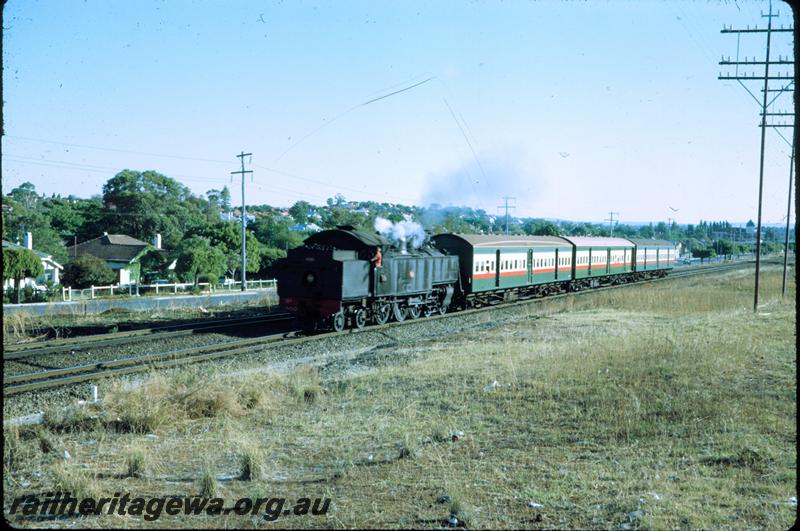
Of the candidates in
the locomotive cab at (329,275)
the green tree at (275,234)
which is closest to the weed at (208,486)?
the locomotive cab at (329,275)

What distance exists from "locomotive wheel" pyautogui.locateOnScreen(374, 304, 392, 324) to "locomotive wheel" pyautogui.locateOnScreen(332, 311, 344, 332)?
1613mm

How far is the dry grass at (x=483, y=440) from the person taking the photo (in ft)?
21.3

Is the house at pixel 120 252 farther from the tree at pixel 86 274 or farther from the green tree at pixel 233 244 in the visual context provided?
the tree at pixel 86 274

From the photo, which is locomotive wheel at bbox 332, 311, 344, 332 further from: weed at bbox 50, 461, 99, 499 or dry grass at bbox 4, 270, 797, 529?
weed at bbox 50, 461, 99, 499

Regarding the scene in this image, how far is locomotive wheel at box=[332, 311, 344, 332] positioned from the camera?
19.7 metres

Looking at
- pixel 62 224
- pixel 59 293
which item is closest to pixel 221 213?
pixel 62 224

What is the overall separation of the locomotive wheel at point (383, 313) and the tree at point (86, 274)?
3043 centimetres

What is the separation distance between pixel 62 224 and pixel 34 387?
75704 millimetres

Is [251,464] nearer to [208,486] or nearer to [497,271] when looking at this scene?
[208,486]

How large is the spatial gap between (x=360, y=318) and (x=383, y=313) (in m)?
1.28

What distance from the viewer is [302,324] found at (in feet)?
67.7

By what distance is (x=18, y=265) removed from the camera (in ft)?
111

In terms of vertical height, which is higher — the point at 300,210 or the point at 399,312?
the point at 300,210

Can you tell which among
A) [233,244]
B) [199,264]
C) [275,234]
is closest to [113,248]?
[233,244]
